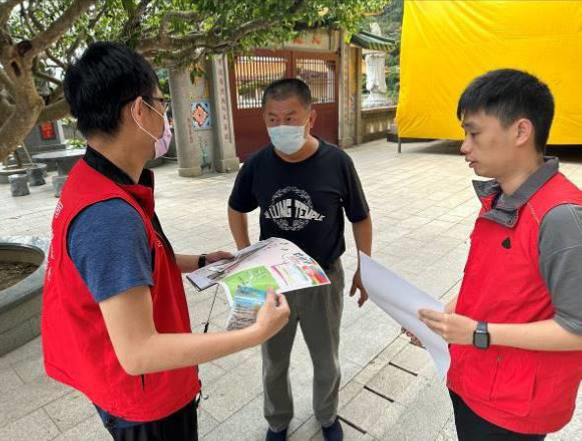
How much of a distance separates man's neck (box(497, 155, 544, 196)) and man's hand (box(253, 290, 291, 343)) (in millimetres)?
707

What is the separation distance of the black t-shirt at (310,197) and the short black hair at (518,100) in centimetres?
81

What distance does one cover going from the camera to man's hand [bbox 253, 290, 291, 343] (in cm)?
103

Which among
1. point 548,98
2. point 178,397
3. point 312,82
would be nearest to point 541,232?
point 548,98

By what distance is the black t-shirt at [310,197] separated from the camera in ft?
6.14

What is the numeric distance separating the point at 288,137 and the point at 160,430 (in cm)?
120

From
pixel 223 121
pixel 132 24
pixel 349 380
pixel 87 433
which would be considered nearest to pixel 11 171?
pixel 223 121

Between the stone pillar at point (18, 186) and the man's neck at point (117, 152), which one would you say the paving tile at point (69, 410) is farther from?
the stone pillar at point (18, 186)

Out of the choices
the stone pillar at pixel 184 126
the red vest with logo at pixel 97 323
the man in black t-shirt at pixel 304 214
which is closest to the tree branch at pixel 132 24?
the man in black t-shirt at pixel 304 214

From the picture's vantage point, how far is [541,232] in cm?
104

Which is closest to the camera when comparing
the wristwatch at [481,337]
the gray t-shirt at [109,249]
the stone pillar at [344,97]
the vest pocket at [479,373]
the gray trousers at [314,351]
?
the gray t-shirt at [109,249]

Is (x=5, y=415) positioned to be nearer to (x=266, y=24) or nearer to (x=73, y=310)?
(x=73, y=310)

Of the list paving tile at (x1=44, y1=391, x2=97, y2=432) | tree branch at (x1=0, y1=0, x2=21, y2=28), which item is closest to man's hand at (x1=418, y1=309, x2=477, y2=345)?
paving tile at (x1=44, y1=391, x2=97, y2=432)

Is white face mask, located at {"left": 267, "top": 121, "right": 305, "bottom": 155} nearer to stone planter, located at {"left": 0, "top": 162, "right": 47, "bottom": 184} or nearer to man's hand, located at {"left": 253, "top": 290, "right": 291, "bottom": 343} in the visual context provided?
man's hand, located at {"left": 253, "top": 290, "right": 291, "bottom": 343}

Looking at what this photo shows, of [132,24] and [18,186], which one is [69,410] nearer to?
[132,24]
